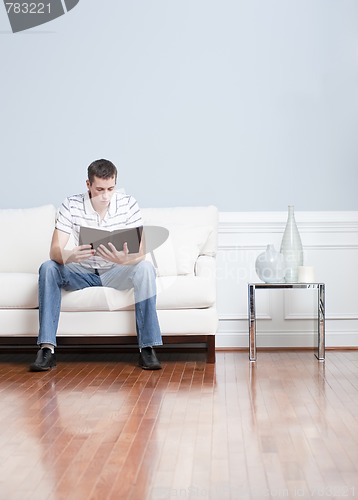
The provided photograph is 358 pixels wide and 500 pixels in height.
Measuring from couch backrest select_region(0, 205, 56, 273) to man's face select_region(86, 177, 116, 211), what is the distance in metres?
0.57

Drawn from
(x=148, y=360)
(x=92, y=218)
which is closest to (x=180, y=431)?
(x=148, y=360)

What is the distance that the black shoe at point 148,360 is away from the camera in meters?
3.90

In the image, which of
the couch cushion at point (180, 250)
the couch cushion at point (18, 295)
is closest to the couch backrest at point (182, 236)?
the couch cushion at point (180, 250)

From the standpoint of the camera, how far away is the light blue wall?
477 cm

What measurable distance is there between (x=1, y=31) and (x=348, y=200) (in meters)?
2.36

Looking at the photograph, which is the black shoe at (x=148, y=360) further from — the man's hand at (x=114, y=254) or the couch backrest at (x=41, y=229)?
Answer: the couch backrest at (x=41, y=229)

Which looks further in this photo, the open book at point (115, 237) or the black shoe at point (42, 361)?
Result: the open book at point (115, 237)

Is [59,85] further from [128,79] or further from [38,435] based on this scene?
[38,435]

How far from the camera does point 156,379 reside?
11.9 ft

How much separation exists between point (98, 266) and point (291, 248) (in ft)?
3.59

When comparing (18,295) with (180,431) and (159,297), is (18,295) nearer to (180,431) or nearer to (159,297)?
(159,297)

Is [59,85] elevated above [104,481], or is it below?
above

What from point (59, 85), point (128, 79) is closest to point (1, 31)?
point (59, 85)

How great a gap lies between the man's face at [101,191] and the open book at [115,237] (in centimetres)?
17
